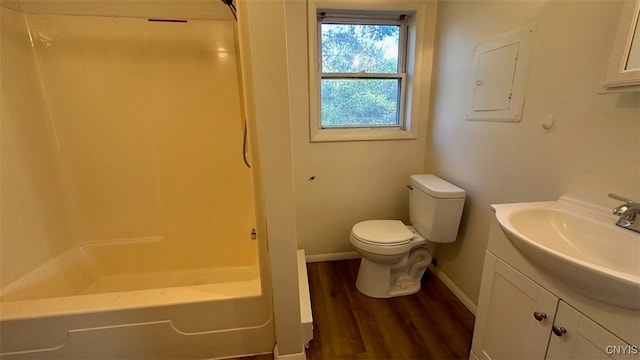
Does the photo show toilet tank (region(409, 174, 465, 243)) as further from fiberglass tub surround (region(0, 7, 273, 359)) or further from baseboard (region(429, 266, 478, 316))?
fiberglass tub surround (region(0, 7, 273, 359))

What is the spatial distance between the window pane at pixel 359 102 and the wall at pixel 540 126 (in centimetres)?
42

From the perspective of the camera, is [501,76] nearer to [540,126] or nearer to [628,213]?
[540,126]

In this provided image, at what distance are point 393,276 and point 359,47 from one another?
170 centimetres

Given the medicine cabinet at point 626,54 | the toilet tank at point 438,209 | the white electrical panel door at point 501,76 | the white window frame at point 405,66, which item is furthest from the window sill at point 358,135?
the medicine cabinet at point 626,54

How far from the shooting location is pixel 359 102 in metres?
2.11

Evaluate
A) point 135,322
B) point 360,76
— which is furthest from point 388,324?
point 360,76

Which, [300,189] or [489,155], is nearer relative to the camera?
[489,155]

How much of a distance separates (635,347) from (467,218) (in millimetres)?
1054

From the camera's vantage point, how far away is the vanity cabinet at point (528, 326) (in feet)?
2.34

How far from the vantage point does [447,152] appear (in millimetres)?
1820

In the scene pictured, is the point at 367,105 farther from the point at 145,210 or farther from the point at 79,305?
the point at 79,305

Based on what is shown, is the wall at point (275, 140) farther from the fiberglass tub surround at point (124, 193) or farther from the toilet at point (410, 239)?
the toilet at point (410, 239)

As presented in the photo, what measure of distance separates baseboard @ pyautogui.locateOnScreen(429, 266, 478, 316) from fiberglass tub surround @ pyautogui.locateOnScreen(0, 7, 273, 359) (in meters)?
1.22

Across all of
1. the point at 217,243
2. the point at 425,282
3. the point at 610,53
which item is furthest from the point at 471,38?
the point at 217,243
